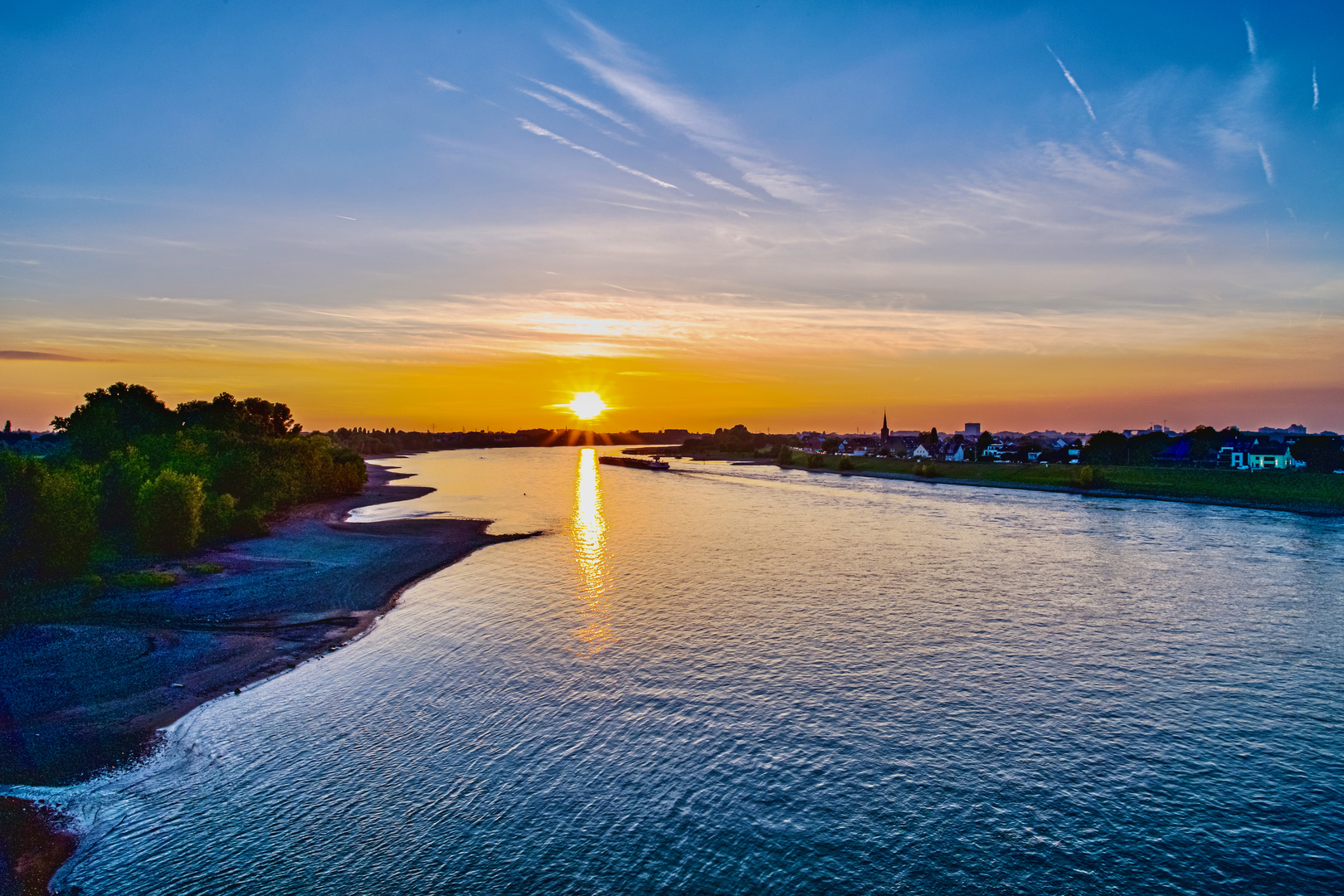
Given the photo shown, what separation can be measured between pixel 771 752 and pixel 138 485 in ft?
159

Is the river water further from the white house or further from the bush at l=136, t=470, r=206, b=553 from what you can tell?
the white house

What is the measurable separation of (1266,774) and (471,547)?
174 feet

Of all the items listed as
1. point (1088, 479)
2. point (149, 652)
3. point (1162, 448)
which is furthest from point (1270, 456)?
point (149, 652)

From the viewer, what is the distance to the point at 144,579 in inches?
1489

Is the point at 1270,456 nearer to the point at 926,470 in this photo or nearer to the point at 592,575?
the point at 926,470

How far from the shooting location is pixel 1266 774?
63.6 feet

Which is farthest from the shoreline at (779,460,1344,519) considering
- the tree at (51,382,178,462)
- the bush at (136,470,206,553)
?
the tree at (51,382,178,462)

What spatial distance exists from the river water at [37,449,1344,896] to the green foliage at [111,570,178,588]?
45.9 ft

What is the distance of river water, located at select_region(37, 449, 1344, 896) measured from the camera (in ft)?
50.7

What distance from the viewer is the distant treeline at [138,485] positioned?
1401 inches

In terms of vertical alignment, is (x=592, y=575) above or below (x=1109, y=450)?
below

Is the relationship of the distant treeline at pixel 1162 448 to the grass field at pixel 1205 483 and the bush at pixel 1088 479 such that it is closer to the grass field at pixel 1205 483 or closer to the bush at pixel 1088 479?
the grass field at pixel 1205 483

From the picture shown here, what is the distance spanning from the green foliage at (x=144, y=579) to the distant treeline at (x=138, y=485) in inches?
97.3

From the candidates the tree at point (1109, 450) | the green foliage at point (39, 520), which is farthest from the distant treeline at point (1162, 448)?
the green foliage at point (39, 520)
